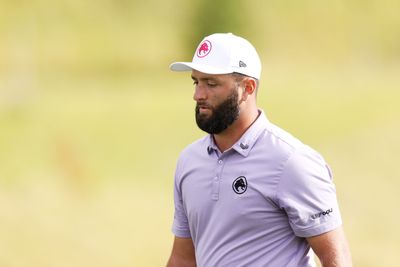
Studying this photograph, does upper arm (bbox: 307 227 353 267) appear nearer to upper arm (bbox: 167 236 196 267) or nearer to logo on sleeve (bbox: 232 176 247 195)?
logo on sleeve (bbox: 232 176 247 195)

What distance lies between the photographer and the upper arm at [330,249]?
453cm

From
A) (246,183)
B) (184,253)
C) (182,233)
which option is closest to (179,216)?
(182,233)

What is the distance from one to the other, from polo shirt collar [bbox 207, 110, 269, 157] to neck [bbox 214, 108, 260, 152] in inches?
1.0

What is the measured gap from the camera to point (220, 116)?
465 cm

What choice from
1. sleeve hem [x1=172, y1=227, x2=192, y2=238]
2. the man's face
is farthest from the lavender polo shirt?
sleeve hem [x1=172, y1=227, x2=192, y2=238]

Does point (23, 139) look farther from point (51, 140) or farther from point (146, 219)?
point (146, 219)

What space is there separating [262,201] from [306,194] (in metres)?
0.17

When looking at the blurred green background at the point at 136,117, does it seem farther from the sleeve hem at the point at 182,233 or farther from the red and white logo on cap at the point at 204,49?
the red and white logo on cap at the point at 204,49

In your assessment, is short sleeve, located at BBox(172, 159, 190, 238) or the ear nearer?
the ear

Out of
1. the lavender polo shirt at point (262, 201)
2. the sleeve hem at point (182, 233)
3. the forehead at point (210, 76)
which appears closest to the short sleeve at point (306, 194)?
the lavender polo shirt at point (262, 201)

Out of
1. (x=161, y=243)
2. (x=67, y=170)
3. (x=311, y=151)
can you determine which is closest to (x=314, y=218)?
(x=311, y=151)

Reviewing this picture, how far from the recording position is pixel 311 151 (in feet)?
15.0

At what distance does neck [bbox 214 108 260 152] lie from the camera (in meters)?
4.72

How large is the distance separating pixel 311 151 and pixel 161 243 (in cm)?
1325
